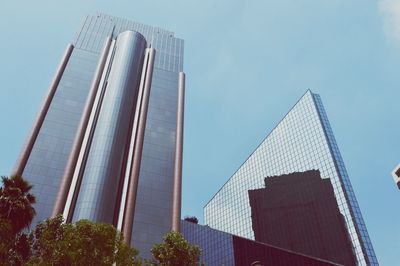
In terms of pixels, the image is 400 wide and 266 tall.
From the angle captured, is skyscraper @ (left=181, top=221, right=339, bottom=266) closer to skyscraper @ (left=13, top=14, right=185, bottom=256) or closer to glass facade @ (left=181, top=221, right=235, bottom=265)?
glass facade @ (left=181, top=221, right=235, bottom=265)

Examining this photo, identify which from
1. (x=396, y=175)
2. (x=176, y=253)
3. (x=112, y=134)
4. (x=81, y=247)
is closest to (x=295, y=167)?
(x=112, y=134)

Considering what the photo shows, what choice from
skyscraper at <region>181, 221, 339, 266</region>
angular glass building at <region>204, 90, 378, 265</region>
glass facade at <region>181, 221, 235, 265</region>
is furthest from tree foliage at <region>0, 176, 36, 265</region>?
angular glass building at <region>204, 90, 378, 265</region>

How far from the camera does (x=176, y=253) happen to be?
30.4 meters

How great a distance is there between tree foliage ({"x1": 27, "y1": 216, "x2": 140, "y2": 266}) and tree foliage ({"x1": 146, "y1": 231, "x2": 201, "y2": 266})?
2.63 m

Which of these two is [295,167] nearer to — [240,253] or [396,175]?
[240,253]

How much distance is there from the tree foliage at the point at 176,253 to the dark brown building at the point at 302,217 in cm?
12679

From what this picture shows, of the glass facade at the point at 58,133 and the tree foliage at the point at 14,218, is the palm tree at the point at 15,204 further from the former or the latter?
the glass facade at the point at 58,133

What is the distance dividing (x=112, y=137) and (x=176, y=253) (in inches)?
1998

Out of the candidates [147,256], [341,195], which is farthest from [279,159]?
[147,256]

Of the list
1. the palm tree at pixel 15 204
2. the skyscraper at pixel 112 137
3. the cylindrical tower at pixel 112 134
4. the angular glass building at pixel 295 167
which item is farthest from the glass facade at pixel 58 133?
the angular glass building at pixel 295 167

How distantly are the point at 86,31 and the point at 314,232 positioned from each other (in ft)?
393

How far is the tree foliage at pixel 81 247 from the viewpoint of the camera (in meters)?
26.1

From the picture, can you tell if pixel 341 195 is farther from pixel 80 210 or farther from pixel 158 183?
pixel 80 210

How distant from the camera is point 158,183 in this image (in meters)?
74.1
